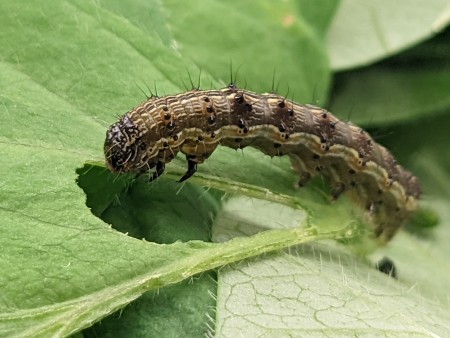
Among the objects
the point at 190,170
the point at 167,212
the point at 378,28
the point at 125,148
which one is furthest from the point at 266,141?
the point at 378,28

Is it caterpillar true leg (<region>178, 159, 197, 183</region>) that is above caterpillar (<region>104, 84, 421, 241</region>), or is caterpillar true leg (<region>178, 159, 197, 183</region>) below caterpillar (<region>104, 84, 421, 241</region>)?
below

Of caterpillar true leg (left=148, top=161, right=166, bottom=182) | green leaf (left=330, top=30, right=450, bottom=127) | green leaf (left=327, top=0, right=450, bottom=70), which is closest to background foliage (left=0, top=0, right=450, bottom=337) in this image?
caterpillar true leg (left=148, top=161, right=166, bottom=182)

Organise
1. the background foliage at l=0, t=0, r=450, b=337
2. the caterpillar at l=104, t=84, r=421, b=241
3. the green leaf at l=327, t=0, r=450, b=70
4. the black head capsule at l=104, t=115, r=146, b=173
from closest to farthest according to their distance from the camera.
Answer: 1. the background foliage at l=0, t=0, r=450, b=337
2. the black head capsule at l=104, t=115, r=146, b=173
3. the caterpillar at l=104, t=84, r=421, b=241
4. the green leaf at l=327, t=0, r=450, b=70

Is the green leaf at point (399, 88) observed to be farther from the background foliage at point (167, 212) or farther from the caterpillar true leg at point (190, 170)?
the caterpillar true leg at point (190, 170)

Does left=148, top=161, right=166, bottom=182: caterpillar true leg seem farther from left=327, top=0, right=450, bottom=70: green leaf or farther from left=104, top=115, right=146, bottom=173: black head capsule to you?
left=327, top=0, right=450, bottom=70: green leaf

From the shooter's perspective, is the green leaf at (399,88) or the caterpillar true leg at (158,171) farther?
the green leaf at (399,88)

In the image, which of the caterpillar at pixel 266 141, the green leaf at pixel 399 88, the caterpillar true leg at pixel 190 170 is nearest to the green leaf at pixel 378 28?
the green leaf at pixel 399 88

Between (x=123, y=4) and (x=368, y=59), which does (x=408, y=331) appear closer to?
(x=123, y=4)

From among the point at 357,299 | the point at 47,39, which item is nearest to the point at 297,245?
the point at 357,299

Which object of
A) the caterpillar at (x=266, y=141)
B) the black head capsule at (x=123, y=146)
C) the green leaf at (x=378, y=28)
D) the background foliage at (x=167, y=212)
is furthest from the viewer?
the green leaf at (x=378, y=28)
